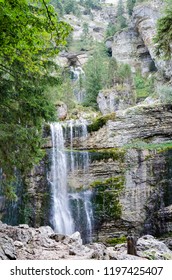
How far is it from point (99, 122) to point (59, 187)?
216 inches

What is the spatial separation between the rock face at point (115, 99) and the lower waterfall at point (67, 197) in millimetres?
11887

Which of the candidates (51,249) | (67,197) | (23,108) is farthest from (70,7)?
(51,249)

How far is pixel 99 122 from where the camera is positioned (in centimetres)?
1978

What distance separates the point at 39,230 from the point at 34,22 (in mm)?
9378

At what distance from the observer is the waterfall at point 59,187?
1634 centimetres

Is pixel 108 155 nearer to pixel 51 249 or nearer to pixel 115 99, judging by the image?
pixel 51 249

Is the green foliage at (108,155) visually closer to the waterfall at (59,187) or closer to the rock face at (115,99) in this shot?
the waterfall at (59,187)

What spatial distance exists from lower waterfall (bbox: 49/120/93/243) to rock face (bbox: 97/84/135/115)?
39.0ft

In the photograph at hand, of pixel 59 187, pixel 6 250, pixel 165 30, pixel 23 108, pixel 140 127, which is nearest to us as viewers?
pixel 6 250

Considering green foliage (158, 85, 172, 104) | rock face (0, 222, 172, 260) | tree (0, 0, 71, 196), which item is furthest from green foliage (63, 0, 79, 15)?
tree (0, 0, 71, 196)

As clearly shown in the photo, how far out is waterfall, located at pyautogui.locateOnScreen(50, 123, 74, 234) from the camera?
53.6 feet

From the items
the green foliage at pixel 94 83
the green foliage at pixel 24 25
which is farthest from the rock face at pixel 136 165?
the green foliage at pixel 24 25

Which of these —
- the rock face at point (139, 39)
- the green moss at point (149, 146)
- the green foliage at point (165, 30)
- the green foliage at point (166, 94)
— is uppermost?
the rock face at point (139, 39)

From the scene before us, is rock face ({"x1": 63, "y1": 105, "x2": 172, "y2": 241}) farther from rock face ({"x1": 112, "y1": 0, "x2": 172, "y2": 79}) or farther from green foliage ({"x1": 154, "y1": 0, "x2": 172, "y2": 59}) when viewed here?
rock face ({"x1": 112, "y1": 0, "x2": 172, "y2": 79})
